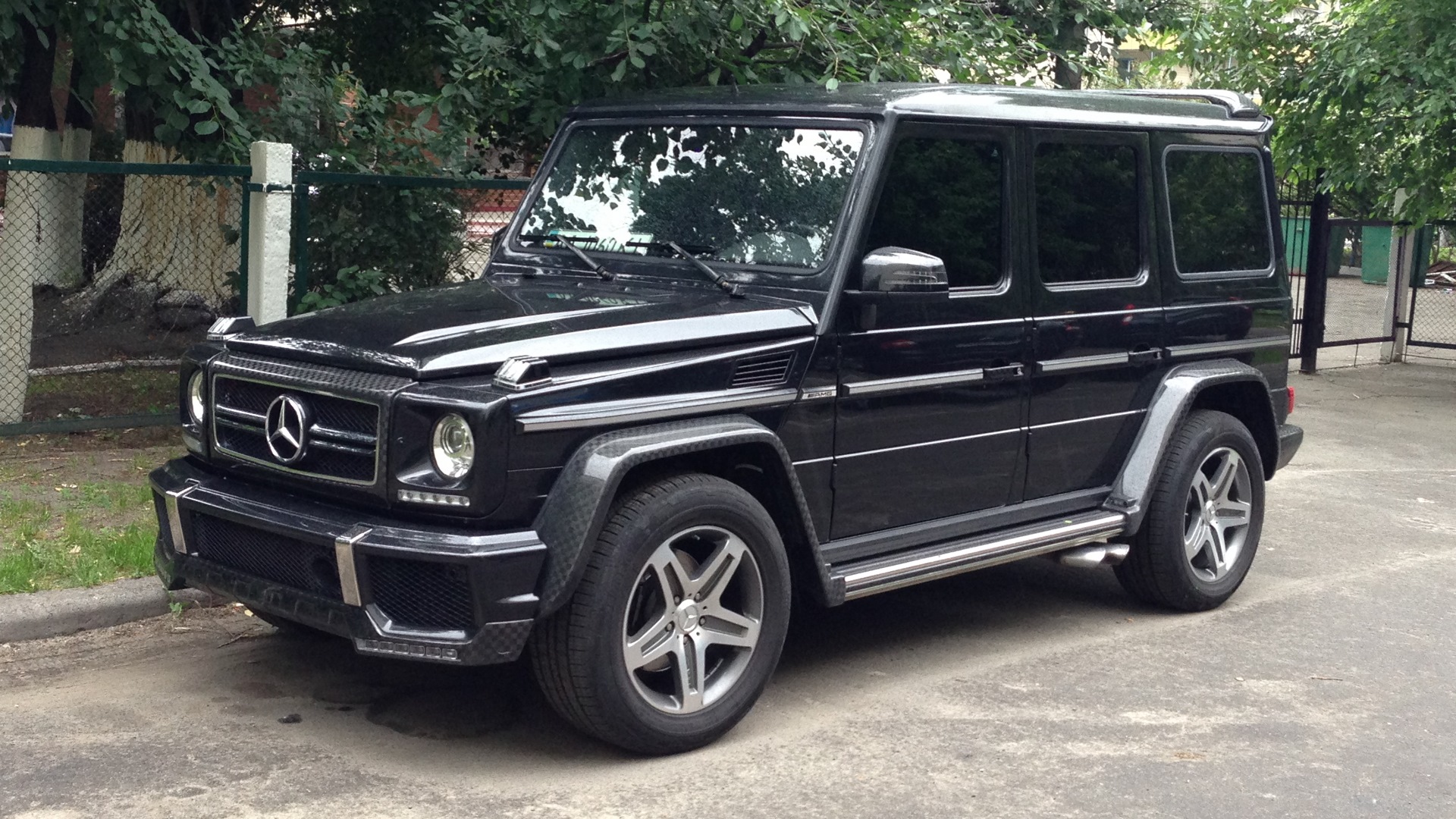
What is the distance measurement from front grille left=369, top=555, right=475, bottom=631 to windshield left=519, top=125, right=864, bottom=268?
162 cm

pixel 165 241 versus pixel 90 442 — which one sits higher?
pixel 165 241

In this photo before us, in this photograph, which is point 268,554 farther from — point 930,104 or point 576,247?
point 930,104

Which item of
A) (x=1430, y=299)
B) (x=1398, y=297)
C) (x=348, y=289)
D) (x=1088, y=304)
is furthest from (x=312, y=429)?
(x=1430, y=299)

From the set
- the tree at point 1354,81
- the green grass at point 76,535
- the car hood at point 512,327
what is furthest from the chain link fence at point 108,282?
the tree at point 1354,81

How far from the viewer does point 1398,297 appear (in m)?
16.2

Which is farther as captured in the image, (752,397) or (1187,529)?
(1187,529)

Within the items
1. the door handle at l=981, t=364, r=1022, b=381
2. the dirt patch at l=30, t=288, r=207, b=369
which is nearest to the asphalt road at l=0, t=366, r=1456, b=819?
the door handle at l=981, t=364, r=1022, b=381

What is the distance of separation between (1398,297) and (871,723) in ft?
43.0

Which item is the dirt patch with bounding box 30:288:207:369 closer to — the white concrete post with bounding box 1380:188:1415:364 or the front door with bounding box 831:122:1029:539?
the front door with bounding box 831:122:1029:539

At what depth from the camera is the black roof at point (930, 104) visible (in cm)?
534

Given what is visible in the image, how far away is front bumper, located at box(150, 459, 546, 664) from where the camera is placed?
411cm

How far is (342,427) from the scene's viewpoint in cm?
438

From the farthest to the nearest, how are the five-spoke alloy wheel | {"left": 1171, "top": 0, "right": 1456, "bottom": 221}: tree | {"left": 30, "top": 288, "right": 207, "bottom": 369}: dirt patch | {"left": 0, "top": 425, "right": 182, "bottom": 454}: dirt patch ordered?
{"left": 1171, "top": 0, "right": 1456, "bottom": 221}: tree, {"left": 30, "top": 288, "right": 207, "bottom": 369}: dirt patch, {"left": 0, "top": 425, "right": 182, "bottom": 454}: dirt patch, the five-spoke alloy wheel

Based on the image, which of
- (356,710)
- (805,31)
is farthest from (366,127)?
(356,710)
